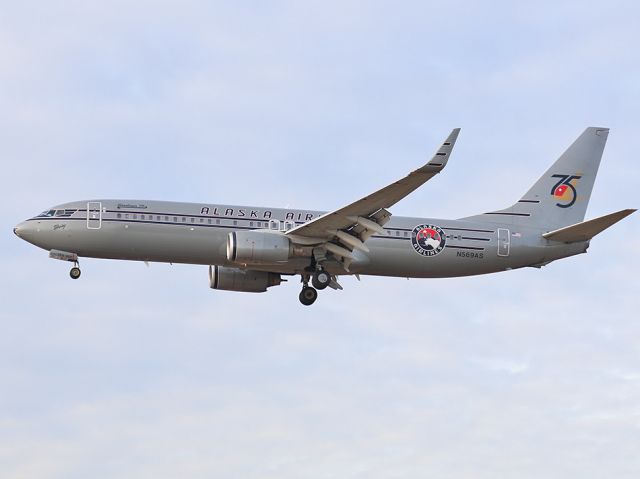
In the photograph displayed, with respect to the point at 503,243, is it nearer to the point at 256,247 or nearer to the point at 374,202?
the point at 374,202

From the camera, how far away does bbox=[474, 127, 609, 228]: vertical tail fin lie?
59.6 metres

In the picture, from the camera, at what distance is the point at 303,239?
53.3 meters

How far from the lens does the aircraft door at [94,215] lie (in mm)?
53469

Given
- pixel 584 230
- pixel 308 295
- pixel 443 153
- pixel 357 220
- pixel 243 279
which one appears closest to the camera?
pixel 443 153

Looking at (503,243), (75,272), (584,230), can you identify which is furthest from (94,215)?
(584,230)

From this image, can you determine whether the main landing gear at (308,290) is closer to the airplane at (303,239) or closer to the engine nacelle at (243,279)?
the airplane at (303,239)

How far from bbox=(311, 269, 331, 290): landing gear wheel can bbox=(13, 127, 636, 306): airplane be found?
4cm

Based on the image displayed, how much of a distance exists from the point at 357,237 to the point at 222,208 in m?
6.19

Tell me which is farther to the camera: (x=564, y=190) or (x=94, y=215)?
(x=564, y=190)

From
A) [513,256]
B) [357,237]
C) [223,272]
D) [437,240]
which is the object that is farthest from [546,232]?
[223,272]

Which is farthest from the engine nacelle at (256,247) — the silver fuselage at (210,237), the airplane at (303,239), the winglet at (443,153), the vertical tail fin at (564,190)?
the vertical tail fin at (564,190)

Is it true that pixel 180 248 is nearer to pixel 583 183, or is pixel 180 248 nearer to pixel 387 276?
pixel 387 276

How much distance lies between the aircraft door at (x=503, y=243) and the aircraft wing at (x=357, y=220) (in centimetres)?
752

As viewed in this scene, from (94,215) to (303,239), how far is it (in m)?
9.17
